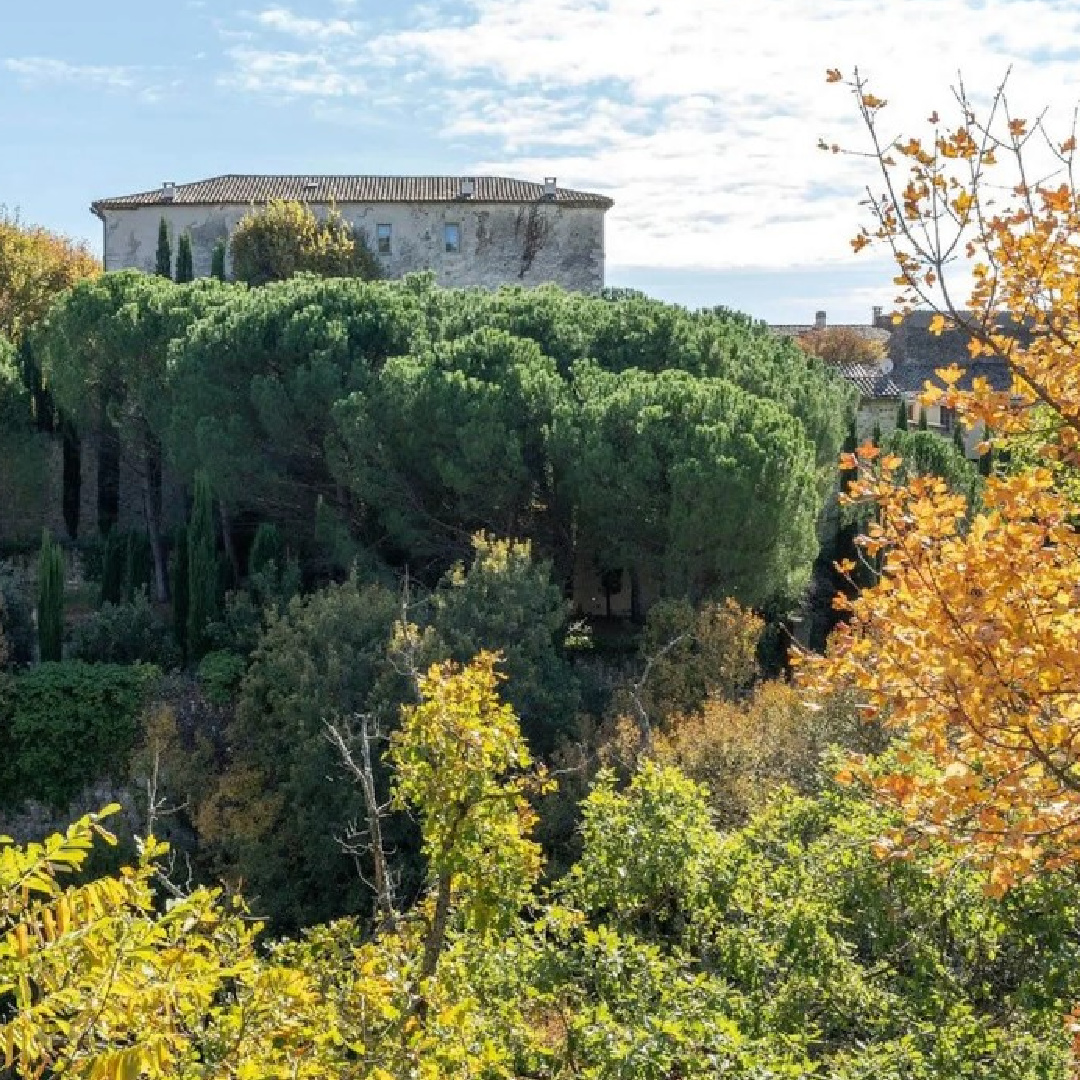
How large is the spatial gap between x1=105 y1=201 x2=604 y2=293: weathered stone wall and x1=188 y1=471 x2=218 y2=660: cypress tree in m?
22.8

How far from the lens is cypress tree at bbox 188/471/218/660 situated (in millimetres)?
23719

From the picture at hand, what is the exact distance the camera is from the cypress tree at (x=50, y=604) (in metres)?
23.7

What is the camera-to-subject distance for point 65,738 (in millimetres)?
21531

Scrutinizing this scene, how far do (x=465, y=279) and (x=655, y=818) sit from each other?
39.5 metres

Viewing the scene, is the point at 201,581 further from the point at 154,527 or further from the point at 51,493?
the point at 51,493

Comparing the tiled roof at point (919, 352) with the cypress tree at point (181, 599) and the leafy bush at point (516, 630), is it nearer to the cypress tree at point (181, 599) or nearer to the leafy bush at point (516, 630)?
the cypress tree at point (181, 599)

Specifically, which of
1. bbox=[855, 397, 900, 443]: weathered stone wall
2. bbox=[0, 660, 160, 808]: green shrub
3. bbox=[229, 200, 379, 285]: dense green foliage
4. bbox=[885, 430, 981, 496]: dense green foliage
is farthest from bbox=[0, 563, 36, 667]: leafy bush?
bbox=[855, 397, 900, 443]: weathered stone wall

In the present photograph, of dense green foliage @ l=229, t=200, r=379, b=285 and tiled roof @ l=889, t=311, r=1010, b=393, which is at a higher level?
dense green foliage @ l=229, t=200, r=379, b=285

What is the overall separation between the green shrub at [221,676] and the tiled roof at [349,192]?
86.6 feet

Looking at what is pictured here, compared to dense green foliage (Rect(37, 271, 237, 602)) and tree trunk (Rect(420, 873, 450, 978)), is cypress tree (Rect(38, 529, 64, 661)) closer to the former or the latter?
dense green foliage (Rect(37, 271, 237, 602))

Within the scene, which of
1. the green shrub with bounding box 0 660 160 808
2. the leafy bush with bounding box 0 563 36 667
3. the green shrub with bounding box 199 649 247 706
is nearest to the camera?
the green shrub with bounding box 0 660 160 808

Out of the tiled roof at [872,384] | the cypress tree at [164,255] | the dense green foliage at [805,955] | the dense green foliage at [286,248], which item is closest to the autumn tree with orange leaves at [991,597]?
the dense green foliage at [805,955]

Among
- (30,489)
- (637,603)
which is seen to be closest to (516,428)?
(637,603)

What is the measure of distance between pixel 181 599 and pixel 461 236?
2506 cm
